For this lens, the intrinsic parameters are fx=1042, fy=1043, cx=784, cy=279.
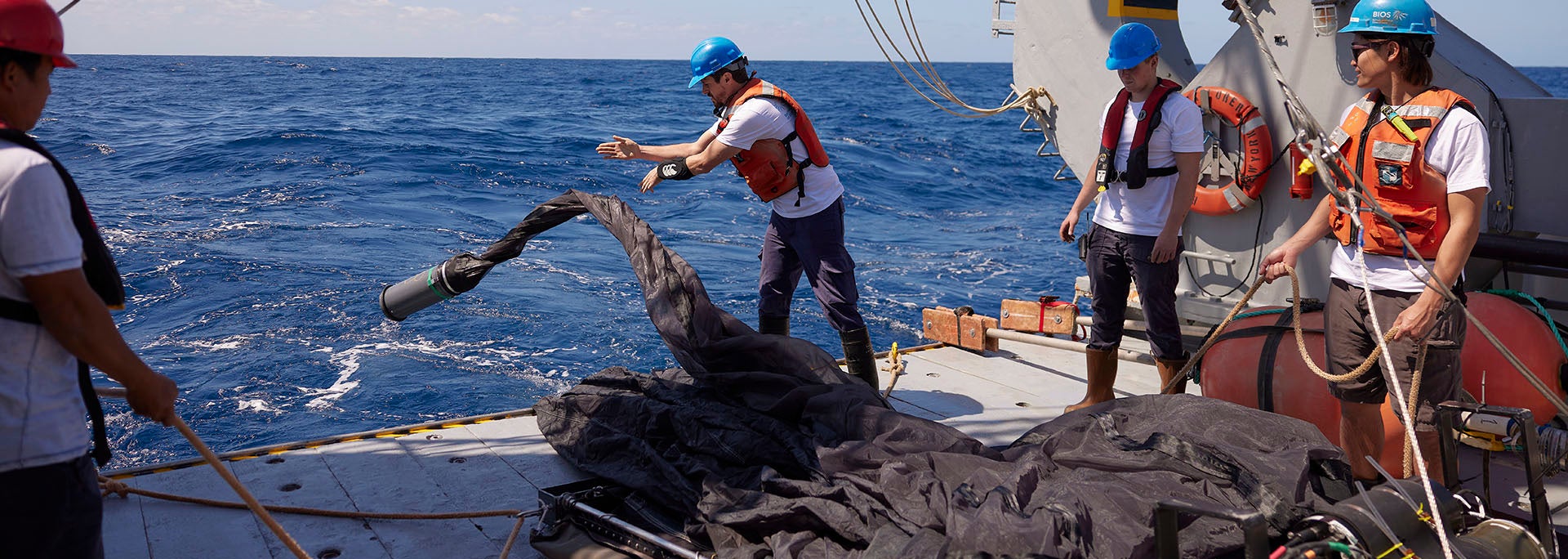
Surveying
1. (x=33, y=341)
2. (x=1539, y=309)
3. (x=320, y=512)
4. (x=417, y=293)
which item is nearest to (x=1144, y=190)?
(x=1539, y=309)

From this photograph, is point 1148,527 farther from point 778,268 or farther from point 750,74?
point 750,74

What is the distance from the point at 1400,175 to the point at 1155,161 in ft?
4.45

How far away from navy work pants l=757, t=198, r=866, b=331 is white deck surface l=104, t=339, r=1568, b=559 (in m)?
0.79

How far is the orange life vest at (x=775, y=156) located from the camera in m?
4.70

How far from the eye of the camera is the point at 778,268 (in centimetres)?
497

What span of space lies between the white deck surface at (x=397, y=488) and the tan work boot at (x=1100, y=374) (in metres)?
0.25

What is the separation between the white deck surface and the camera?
11.7 ft

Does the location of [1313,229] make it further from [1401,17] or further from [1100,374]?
[1100,374]

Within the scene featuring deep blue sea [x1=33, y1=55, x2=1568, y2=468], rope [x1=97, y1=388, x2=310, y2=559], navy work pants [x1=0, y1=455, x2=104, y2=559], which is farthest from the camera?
deep blue sea [x1=33, y1=55, x2=1568, y2=468]

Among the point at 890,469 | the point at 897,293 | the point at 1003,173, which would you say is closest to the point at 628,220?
the point at 890,469

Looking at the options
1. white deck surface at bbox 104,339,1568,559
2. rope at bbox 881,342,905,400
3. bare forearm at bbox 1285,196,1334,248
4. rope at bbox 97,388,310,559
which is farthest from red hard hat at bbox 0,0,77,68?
rope at bbox 881,342,905,400

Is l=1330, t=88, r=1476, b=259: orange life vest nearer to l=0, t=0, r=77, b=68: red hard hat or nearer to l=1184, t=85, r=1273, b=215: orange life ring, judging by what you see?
l=1184, t=85, r=1273, b=215: orange life ring

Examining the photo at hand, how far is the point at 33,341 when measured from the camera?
81.4 inches

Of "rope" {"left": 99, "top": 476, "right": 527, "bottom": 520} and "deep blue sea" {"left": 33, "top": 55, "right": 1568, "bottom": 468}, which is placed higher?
"rope" {"left": 99, "top": 476, "right": 527, "bottom": 520}
